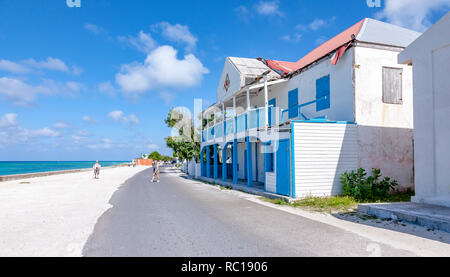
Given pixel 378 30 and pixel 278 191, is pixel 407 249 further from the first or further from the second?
pixel 378 30

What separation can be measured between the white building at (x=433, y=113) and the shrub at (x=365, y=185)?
2005mm

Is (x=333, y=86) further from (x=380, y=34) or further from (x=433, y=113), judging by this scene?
(x=433, y=113)

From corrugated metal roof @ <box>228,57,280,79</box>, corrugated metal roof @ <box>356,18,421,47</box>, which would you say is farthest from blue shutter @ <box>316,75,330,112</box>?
corrugated metal roof @ <box>228,57,280,79</box>

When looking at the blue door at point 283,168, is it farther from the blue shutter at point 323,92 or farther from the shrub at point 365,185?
the blue shutter at point 323,92

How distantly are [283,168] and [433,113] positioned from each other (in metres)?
5.30

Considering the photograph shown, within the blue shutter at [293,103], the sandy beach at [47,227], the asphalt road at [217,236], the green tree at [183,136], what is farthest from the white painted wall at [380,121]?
the green tree at [183,136]

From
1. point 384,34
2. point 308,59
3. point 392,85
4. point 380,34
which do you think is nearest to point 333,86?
point 392,85

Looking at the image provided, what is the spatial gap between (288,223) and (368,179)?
536 cm

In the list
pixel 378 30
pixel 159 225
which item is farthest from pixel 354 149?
pixel 159 225

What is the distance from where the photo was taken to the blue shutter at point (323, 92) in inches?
536

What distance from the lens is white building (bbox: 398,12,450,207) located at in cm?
857

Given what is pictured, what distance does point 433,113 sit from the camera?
895 cm

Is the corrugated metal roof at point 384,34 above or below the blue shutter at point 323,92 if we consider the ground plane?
above
